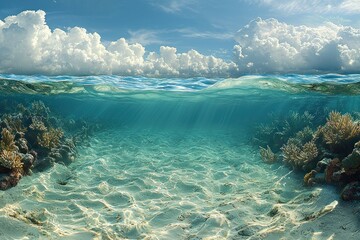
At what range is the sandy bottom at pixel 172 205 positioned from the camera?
7238 mm

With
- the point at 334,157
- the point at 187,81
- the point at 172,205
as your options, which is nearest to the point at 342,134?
the point at 334,157

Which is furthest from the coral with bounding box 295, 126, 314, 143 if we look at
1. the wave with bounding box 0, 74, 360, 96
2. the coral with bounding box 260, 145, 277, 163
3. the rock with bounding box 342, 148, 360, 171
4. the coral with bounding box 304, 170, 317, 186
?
the wave with bounding box 0, 74, 360, 96

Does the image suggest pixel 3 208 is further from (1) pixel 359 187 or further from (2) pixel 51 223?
(1) pixel 359 187

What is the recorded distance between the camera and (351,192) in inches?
298

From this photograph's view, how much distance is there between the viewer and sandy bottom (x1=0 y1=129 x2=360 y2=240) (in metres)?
7.24

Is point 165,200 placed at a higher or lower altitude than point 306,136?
lower

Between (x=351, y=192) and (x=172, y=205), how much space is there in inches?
197

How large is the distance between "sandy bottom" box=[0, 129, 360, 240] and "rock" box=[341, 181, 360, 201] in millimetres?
200

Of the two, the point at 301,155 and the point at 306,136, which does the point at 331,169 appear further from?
the point at 306,136

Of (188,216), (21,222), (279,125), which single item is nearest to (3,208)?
(21,222)

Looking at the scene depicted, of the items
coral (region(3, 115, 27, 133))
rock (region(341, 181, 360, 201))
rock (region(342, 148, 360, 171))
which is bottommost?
rock (region(341, 181, 360, 201))

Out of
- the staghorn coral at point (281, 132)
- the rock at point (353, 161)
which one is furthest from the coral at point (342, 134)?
the staghorn coral at point (281, 132)

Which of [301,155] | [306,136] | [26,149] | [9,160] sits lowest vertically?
[301,155]

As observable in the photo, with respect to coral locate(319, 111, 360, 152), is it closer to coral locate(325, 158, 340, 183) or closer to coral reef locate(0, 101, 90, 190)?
coral locate(325, 158, 340, 183)
